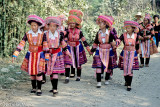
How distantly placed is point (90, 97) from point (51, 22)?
1916 mm

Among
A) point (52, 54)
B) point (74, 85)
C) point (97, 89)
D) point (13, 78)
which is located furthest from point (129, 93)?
point (13, 78)

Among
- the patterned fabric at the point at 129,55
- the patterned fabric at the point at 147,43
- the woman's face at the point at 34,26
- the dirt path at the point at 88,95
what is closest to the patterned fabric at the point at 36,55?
the woman's face at the point at 34,26

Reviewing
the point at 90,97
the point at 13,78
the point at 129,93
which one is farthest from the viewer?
the point at 13,78

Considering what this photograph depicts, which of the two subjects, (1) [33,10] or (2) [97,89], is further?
(1) [33,10]

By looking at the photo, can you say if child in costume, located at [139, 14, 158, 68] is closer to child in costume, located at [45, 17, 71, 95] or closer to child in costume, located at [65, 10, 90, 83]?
child in costume, located at [65, 10, 90, 83]

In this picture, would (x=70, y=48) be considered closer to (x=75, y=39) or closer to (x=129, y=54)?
(x=75, y=39)

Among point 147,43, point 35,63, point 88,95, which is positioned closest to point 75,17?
point 35,63

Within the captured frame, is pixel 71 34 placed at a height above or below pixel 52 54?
above

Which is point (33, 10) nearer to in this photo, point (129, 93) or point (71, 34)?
point (71, 34)

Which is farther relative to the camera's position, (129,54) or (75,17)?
(75,17)

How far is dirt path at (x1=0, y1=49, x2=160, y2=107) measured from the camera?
4887mm

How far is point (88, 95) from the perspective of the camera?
554cm

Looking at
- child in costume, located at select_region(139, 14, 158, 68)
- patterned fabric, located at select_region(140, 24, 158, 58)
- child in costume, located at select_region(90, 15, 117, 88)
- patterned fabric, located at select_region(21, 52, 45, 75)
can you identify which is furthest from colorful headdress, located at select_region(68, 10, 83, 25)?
patterned fabric, located at select_region(140, 24, 158, 58)

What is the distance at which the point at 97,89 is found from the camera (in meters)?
6.10
